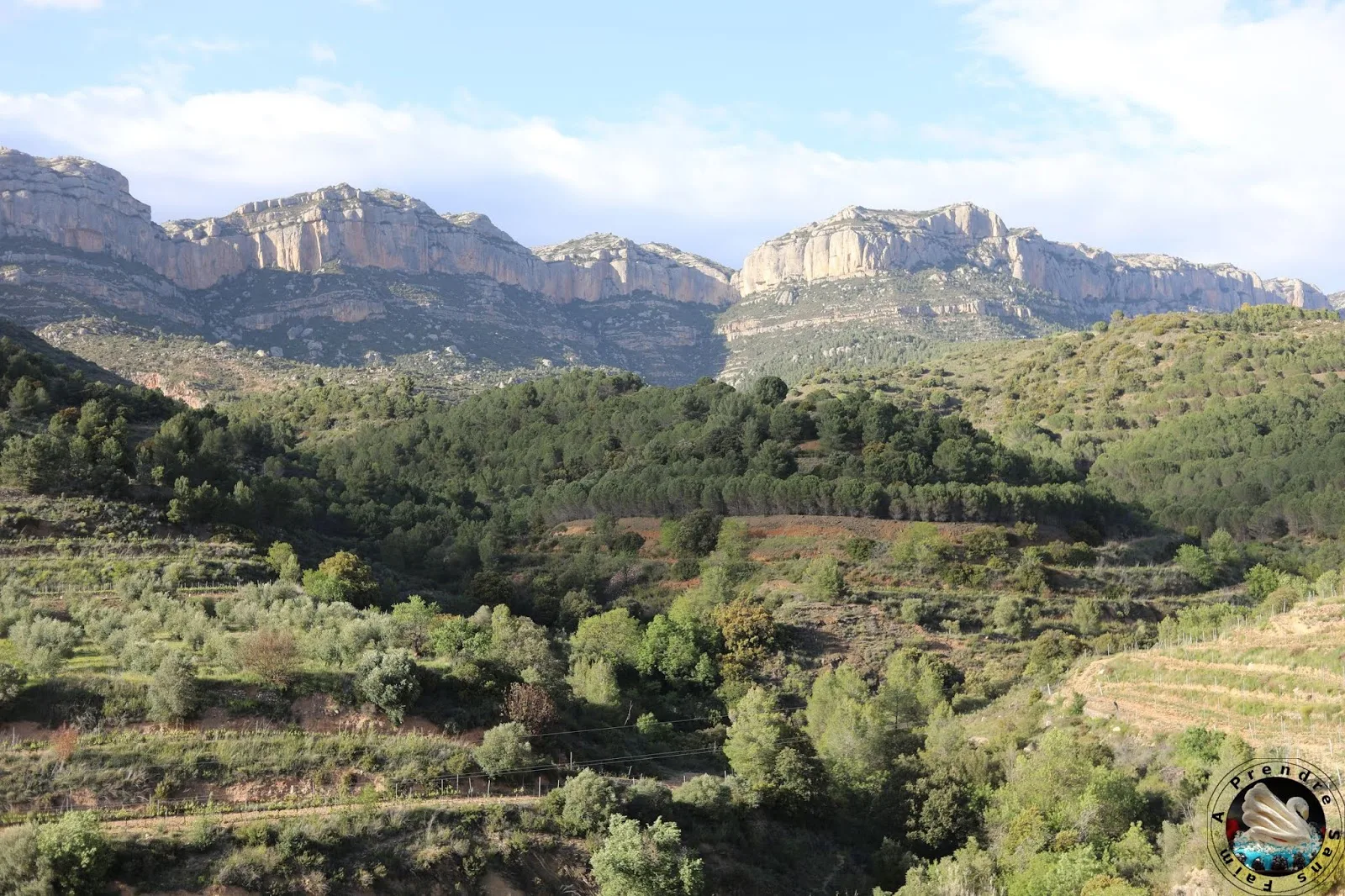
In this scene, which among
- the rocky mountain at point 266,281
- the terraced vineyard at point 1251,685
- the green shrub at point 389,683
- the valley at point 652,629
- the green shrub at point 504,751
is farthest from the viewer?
the rocky mountain at point 266,281

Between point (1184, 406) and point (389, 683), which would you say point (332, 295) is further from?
point (389, 683)

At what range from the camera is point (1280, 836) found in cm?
1673

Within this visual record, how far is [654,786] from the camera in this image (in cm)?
2500

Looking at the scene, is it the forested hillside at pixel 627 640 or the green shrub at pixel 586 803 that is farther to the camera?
the green shrub at pixel 586 803

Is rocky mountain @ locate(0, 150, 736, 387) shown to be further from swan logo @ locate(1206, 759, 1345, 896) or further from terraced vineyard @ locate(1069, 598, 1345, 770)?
swan logo @ locate(1206, 759, 1345, 896)

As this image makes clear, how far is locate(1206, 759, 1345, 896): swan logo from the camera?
54.1 feet

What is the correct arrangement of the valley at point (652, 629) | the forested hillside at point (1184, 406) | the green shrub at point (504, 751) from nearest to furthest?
the valley at point (652, 629) < the green shrub at point (504, 751) < the forested hillside at point (1184, 406)

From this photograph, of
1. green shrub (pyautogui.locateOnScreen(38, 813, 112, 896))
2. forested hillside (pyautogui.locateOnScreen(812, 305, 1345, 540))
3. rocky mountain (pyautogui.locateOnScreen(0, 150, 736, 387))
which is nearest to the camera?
green shrub (pyautogui.locateOnScreen(38, 813, 112, 896))

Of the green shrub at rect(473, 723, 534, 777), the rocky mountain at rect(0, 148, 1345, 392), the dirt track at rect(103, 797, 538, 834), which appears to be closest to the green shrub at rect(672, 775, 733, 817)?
the dirt track at rect(103, 797, 538, 834)

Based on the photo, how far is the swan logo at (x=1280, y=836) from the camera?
16.5m

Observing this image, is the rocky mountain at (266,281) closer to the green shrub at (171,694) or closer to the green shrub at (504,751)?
the green shrub at (171,694)

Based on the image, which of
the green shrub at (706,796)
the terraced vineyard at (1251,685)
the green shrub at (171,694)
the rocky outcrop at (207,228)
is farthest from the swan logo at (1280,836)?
the rocky outcrop at (207,228)

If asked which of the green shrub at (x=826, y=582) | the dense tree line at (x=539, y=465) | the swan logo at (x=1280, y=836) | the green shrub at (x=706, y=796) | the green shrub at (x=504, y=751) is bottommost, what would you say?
the green shrub at (x=706, y=796)

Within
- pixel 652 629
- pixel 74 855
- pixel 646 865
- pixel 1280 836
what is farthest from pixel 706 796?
pixel 652 629
